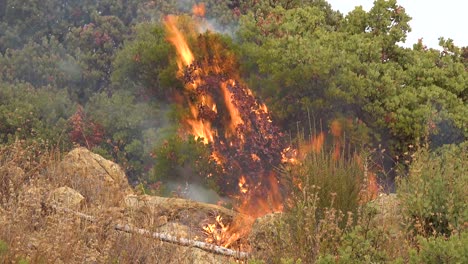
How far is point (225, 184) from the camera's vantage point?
44.3 ft

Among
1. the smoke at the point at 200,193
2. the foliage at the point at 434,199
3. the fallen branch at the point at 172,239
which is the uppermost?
the foliage at the point at 434,199

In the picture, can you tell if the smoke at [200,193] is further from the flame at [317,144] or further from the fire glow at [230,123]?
the flame at [317,144]

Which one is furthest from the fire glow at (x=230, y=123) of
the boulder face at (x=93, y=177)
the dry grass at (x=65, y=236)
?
the dry grass at (x=65, y=236)

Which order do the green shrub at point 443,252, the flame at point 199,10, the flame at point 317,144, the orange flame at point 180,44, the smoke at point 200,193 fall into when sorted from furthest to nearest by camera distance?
the flame at point 199,10 < the orange flame at point 180,44 < the smoke at point 200,193 < the flame at point 317,144 < the green shrub at point 443,252

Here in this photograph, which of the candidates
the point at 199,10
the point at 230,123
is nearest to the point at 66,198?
the point at 230,123

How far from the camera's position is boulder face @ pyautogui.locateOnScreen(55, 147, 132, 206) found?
384 inches

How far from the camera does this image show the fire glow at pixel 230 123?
41.8 feet

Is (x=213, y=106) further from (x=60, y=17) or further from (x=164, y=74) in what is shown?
(x=60, y=17)

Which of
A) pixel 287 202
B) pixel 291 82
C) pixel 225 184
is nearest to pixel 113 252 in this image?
pixel 287 202

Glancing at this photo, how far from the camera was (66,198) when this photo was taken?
27.9ft

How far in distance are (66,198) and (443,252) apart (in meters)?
4.82

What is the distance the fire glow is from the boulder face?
6.81 ft

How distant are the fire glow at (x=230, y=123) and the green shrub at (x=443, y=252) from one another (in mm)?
6063

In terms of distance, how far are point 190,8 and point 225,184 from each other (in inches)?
422
